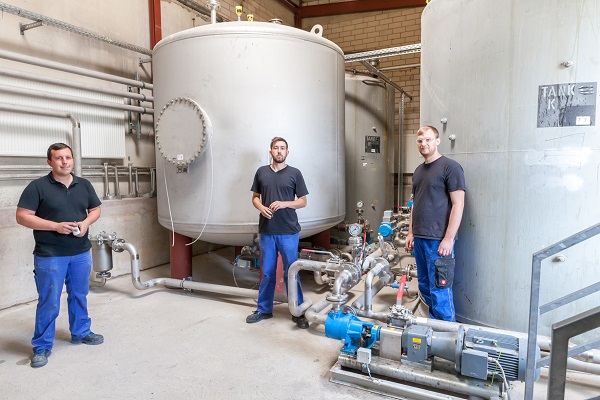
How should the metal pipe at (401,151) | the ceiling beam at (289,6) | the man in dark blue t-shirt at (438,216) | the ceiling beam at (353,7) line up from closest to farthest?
the man in dark blue t-shirt at (438,216)
the metal pipe at (401,151)
the ceiling beam at (353,7)
the ceiling beam at (289,6)

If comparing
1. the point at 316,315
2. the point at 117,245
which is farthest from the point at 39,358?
the point at 316,315

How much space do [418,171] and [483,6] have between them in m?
1.02

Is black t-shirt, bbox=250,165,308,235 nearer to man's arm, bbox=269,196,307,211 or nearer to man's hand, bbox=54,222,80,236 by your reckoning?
man's arm, bbox=269,196,307,211

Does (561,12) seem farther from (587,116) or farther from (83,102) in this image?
(83,102)

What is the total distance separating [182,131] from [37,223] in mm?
1276

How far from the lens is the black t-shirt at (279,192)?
2.75 m

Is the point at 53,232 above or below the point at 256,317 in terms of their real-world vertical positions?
above

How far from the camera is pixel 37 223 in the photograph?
2.16 m

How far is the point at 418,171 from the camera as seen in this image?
98.3 inches

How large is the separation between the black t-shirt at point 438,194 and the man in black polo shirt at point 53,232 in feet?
6.58

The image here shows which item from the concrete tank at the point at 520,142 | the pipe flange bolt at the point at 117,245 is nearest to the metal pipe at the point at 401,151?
the concrete tank at the point at 520,142

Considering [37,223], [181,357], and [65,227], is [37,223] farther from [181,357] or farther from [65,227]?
[181,357]

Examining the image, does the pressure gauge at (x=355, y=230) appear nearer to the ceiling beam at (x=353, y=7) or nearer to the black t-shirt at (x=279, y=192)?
the black t-shirt at (x=279, y=192)

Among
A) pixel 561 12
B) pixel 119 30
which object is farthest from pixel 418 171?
pixel 119 30
